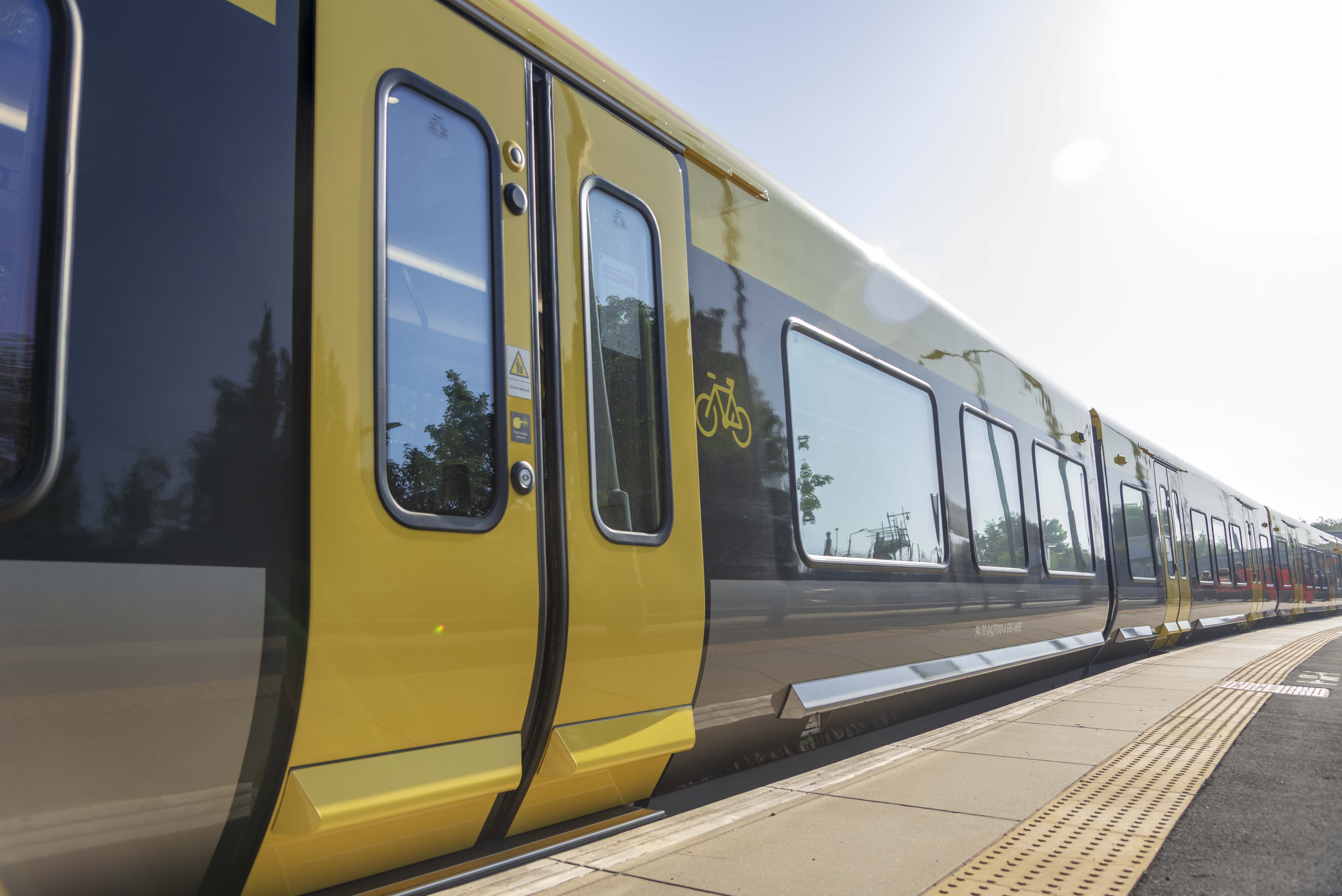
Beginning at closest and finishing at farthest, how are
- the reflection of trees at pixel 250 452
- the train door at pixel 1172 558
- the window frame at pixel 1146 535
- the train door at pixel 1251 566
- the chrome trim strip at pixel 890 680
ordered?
the reflection of trees at pixel 250 452
the chrome trim strip at pixel 890 680
the window frame at pixel 1146 535
the train door at pixel 1172 558
the train door at pixel 1251 566

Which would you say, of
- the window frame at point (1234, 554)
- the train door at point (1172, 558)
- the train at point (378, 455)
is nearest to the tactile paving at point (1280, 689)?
the train door at point (1172, 558)

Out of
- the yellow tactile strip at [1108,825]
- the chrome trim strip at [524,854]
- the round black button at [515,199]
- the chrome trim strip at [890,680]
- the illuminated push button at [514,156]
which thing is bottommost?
the yellow tactile strip at [1108,825]

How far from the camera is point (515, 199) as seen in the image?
276 cm

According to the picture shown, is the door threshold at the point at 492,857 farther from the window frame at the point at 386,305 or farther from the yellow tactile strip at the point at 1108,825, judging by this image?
the yellow tactile strip at the point at 1108,825

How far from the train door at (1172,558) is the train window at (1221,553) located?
7.71ft

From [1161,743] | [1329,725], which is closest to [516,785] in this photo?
[1161,743]

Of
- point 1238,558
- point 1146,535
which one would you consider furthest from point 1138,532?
point 1238,558

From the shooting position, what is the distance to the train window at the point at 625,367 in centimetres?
294

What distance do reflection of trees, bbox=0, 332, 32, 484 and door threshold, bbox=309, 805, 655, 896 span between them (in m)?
1.30

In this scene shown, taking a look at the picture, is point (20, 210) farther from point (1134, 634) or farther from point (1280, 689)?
point (1134, 634)

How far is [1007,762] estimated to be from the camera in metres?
4.25

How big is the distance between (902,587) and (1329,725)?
9.36 feet

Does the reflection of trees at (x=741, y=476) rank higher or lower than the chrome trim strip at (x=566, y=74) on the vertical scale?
lower

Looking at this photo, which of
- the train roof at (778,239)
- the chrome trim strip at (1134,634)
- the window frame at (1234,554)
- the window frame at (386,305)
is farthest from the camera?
the window frame at (1234,554)
